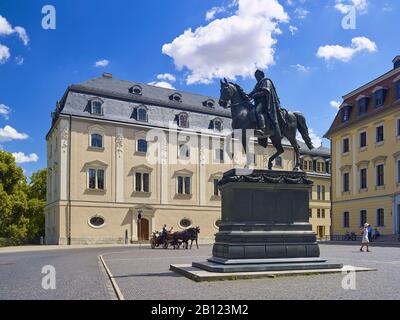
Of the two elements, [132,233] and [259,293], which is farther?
[132,233]

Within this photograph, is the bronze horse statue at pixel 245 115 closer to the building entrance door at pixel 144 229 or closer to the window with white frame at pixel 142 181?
the building entrance door at pixel 144 229

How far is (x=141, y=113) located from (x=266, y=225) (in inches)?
1503

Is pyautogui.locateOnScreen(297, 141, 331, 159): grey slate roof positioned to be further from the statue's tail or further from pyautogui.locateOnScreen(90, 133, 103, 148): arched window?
the statue's tail

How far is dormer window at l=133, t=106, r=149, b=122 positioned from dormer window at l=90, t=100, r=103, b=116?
373cm

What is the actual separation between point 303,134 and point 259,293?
24.8 ft

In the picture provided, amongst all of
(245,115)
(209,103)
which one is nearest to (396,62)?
(209,103)

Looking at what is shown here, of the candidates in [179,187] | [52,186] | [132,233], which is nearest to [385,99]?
[179,187]

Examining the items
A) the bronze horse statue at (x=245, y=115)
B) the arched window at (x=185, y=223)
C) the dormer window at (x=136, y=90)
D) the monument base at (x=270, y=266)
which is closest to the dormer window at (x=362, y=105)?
the arched window at (x=185, y=223)

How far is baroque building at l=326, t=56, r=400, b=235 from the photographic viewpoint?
40469mm

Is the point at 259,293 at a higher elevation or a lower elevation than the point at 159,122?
lower

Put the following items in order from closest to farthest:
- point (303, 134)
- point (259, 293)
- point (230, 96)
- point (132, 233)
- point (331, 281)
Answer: point (259, 293) < point (331, 281) < point (230, 96) < point (303, 134) < point (132, 233)

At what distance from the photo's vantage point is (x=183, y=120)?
52781mm
